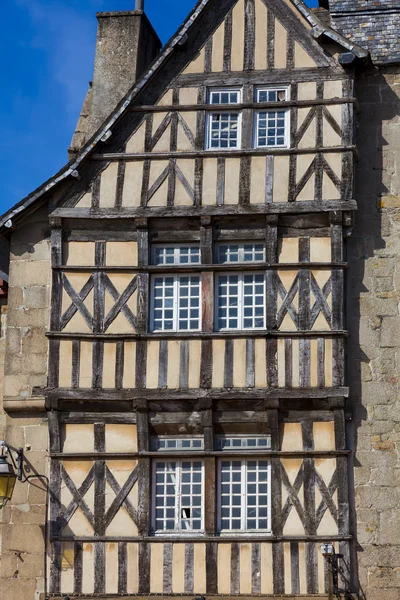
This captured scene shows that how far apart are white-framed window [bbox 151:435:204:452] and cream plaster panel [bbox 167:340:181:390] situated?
0.59 meters

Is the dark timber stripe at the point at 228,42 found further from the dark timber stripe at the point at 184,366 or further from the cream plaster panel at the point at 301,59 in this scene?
the dark timber stripe at the point at 184,366

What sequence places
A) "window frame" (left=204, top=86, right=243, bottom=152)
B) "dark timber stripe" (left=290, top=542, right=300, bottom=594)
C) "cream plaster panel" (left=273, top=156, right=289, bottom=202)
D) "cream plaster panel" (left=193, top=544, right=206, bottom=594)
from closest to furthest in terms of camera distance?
1. "dark timber stripe" (left=290, top=542, right=300, bottom=594)
2. "cream plaster panel" (left=193, top=544, right=206, bottom=594)
3. "cream plaster panel" (left=273, top=156, right=289, bottom=202)
4. "window frame" (left=204, top=86, right=243, bottom=152)

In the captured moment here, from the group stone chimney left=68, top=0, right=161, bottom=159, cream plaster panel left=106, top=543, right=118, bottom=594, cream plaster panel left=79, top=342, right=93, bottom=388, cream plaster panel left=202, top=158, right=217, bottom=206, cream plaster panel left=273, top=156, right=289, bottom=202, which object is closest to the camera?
cream plaster panel left=106, top=543, right=118, bottom=594

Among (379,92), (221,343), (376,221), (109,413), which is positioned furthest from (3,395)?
(379,92)

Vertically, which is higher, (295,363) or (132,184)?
(132,184)

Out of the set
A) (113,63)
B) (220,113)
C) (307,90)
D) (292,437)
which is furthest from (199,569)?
(113,63)

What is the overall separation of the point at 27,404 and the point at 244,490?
8.56 ft

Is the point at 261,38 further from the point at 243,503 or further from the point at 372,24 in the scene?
the point at 243,503

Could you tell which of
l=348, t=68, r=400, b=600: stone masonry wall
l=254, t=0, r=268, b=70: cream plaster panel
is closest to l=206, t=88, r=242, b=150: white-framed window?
l=254, t=0, r=268, b=70: cream plaster panel

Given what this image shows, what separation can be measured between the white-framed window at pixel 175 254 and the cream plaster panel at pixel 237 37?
88.3 inches

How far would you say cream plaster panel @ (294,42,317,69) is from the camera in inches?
574

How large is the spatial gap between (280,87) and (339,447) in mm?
4280

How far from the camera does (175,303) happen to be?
46.3 feet

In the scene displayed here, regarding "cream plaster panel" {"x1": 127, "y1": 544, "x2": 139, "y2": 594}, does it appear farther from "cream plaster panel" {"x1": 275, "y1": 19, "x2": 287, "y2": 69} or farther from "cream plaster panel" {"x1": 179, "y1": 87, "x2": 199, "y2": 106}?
"cream plaster panel" {"x1": 275, "y1": 19, "x2": 287, "y2": 69}
